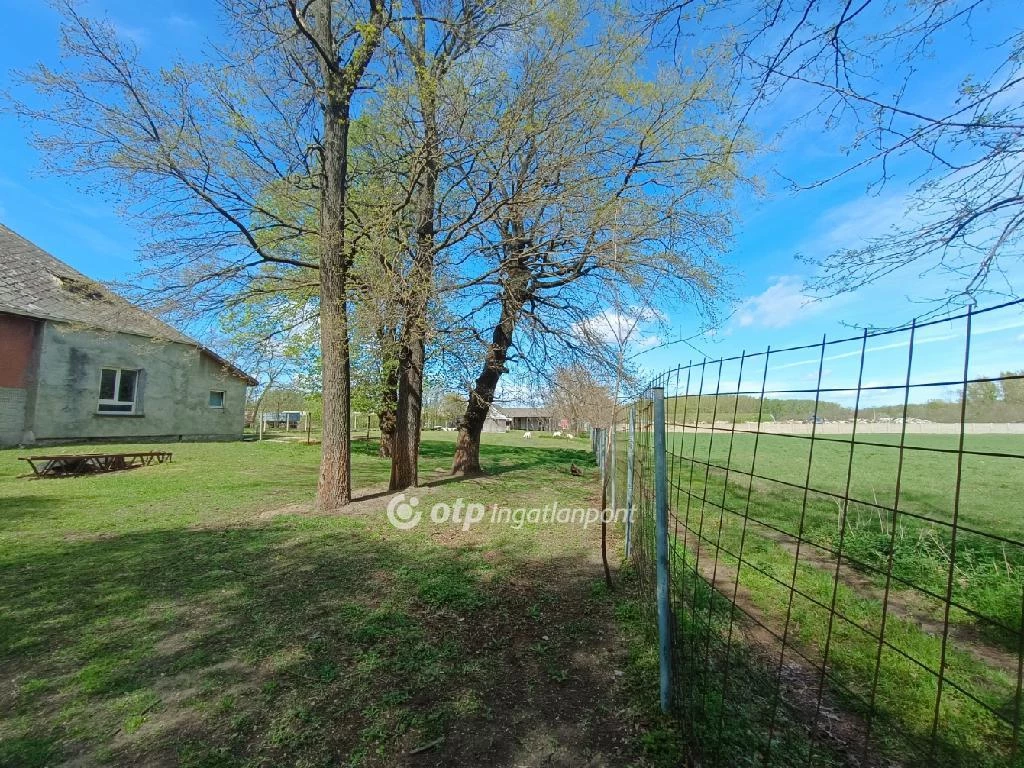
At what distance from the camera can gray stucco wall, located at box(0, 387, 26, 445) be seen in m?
13.0

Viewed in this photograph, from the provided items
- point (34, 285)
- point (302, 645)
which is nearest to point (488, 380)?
point (302, 645)

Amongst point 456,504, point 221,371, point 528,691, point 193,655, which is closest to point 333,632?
point 193,655

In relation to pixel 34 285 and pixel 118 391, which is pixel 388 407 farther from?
pixel 34 285

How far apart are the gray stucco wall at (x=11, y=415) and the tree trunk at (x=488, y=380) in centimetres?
1296

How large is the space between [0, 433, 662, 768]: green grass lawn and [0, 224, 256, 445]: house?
23.4 feet


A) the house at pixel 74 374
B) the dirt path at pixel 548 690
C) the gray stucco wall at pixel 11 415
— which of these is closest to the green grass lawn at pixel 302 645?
the dirt path at pixel 548 690

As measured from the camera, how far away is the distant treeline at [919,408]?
1.48 meters

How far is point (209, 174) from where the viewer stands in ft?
22.9

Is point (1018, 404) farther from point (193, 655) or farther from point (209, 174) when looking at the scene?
point (209, 174)

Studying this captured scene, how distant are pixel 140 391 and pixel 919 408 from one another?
20577 millimetres

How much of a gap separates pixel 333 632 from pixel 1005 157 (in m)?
5.37

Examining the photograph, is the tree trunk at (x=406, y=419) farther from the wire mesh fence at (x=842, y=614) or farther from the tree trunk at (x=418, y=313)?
the wire mesh fence at (x=842, y=614)

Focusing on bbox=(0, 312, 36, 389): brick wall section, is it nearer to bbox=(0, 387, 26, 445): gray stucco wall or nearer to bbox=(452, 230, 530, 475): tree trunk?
bbox=(0, 387, 26, 445): gray stucco wall

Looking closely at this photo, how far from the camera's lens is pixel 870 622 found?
3.85 meters
